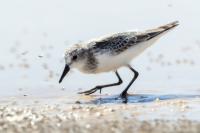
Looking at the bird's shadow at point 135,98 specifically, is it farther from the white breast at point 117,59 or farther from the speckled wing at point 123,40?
the speckled wing at point 123,40

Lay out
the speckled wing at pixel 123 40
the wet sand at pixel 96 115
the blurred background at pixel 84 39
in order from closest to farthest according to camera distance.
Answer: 1. the wet sand at pixel 96 115
2. the speckled wing at pixel 123 40
3. the blurred background at pixel 84 39

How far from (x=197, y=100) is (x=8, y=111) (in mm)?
2885

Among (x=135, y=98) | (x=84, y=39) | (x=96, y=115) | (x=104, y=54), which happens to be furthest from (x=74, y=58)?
(x=84, y=39)

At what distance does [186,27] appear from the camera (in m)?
16.6

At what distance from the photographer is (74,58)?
42.1 ft

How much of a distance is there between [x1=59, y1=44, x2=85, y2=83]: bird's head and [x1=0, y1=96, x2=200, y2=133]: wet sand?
580mm

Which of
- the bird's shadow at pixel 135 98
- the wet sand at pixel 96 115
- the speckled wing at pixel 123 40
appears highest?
the speckled wing at pixel 123 40

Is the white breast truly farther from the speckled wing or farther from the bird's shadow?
the bird's shadow

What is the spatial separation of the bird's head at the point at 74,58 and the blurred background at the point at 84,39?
1.51 ft

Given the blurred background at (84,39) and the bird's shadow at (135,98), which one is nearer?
the bird's shadow at (135,98)

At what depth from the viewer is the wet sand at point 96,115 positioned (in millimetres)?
9844

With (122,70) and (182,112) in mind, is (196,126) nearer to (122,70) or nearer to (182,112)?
(182,112)

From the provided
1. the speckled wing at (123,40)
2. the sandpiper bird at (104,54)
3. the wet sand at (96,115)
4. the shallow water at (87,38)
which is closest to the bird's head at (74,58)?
the sandpiper bird at (104,54)

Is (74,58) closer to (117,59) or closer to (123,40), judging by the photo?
(117,59)
